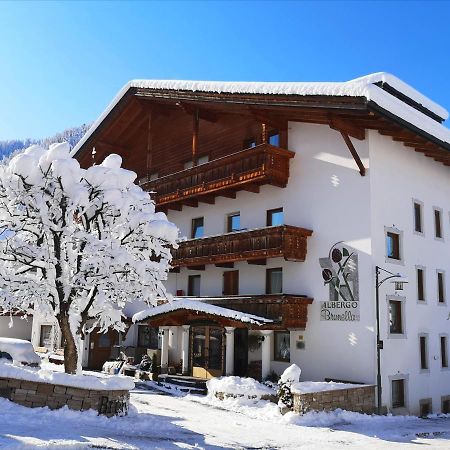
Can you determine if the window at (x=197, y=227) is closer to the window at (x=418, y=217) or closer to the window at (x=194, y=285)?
the window at (x=194, y=285)

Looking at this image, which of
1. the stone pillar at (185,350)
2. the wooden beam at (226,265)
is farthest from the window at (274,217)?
the stone pillar at (185,350)

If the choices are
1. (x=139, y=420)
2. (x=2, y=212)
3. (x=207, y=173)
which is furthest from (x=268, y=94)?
(x=139, y=420)

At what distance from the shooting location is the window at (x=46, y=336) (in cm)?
3894

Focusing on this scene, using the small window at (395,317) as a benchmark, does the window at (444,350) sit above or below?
below

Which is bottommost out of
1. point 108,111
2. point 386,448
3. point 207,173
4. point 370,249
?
point 386,448

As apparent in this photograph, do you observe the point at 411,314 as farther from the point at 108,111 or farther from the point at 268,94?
the point at 108,111

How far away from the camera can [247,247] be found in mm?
24141

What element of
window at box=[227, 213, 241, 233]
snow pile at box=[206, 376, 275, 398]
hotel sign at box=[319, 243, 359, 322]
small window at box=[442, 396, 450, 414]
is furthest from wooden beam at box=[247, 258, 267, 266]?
small window at box=[442, 396, 450, 414]

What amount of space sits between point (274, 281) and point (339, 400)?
7.10 m

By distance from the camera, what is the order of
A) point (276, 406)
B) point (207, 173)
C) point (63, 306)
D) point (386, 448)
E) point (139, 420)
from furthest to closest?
point (207, 173), point (276, 406), point (63, 306), point (139, 420), point (386, 448)

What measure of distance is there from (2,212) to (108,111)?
17443mm

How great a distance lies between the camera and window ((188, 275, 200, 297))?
29047 millimetres

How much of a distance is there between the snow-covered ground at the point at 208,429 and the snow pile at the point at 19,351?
736 cm

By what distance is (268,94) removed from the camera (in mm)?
23078
